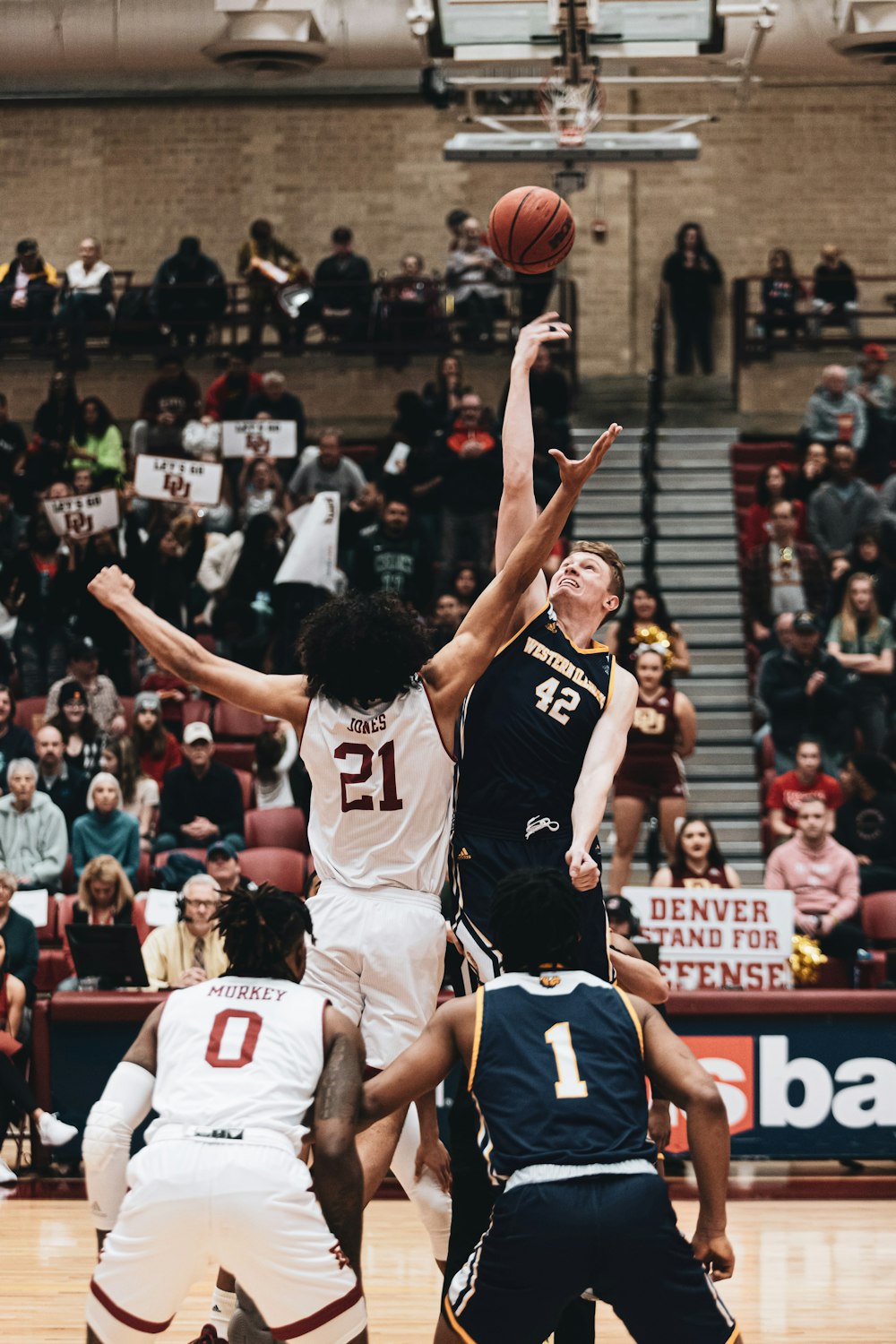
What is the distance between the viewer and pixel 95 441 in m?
16.8

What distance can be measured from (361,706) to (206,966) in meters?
4.99

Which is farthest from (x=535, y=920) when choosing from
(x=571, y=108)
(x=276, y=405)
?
(x=276, y=405)

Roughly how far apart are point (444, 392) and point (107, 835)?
21.3 ft

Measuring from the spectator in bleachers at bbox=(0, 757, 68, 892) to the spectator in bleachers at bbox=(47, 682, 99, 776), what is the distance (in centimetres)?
90

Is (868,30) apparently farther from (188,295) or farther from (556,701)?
(556,701)

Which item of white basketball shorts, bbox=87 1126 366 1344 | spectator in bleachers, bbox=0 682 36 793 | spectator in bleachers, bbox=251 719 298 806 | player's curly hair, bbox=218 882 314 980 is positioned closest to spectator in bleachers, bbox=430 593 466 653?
spectator in bleachers, bbox=251 719 298 806

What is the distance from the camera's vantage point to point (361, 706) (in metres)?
5.54

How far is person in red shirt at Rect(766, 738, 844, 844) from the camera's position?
12328mm

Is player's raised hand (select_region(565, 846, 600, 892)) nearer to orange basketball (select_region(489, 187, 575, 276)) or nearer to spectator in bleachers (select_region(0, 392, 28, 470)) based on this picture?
orange basketball (select_region(489, 187, 575, 276))

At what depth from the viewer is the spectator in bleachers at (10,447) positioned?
55.2ft

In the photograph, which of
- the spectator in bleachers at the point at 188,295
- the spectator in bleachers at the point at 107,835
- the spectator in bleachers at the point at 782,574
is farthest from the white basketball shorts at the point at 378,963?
the spectator in bleachers at the point at 188,295

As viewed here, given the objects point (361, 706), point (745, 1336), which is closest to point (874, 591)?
point (745, 1336)

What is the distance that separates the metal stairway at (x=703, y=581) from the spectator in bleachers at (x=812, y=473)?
3.66 feet

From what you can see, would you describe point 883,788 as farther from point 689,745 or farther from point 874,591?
point 874,591
